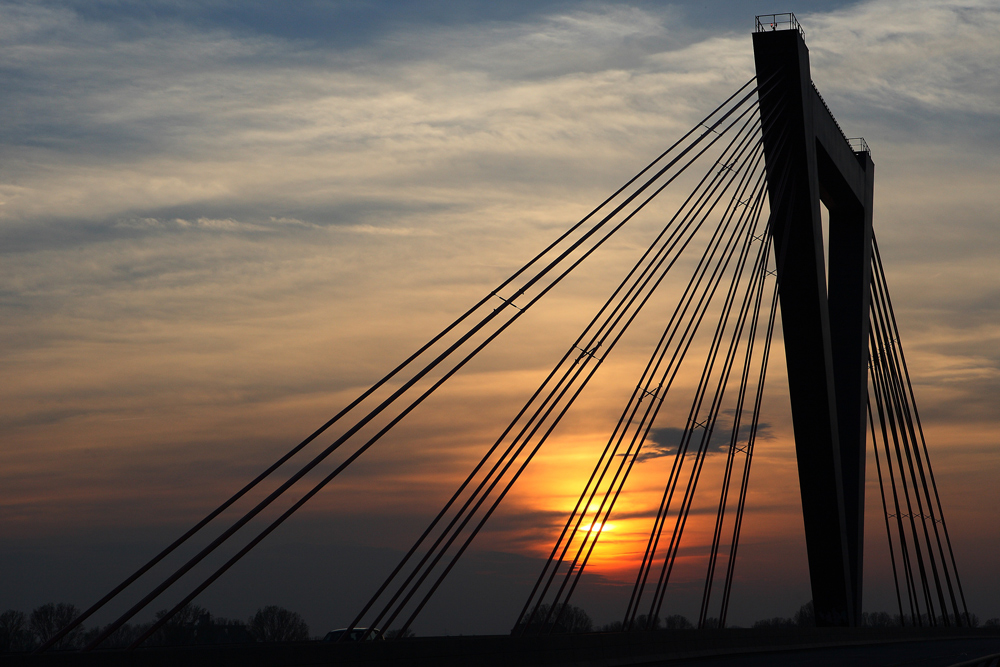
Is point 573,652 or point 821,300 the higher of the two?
point 821,300

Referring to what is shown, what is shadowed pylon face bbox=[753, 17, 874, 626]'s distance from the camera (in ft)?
83.4

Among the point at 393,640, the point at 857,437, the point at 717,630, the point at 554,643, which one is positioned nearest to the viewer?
the point at 393,640

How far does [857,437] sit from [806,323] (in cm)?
482

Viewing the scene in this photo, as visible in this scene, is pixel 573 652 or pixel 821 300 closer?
pixel 573 652

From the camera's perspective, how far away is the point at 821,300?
87.7 feet

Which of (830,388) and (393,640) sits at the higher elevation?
(830,388)

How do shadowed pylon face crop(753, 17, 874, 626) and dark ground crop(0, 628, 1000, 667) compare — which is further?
shadowed pylon face crop(753, 17, 874, 626)

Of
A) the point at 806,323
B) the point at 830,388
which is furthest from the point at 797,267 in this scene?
the point at 830,388

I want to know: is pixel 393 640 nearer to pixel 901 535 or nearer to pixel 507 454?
pixel 507 454

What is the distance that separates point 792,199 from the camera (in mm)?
25984

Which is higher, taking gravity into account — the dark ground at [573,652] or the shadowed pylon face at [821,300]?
the shadowed pylon face at [821,300]

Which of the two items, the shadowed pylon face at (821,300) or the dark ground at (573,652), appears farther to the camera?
the shadowed pylon face at (821,300)

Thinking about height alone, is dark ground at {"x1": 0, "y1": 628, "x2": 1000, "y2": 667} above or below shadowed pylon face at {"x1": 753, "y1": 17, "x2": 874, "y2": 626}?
below

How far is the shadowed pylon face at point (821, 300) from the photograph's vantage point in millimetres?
25422
